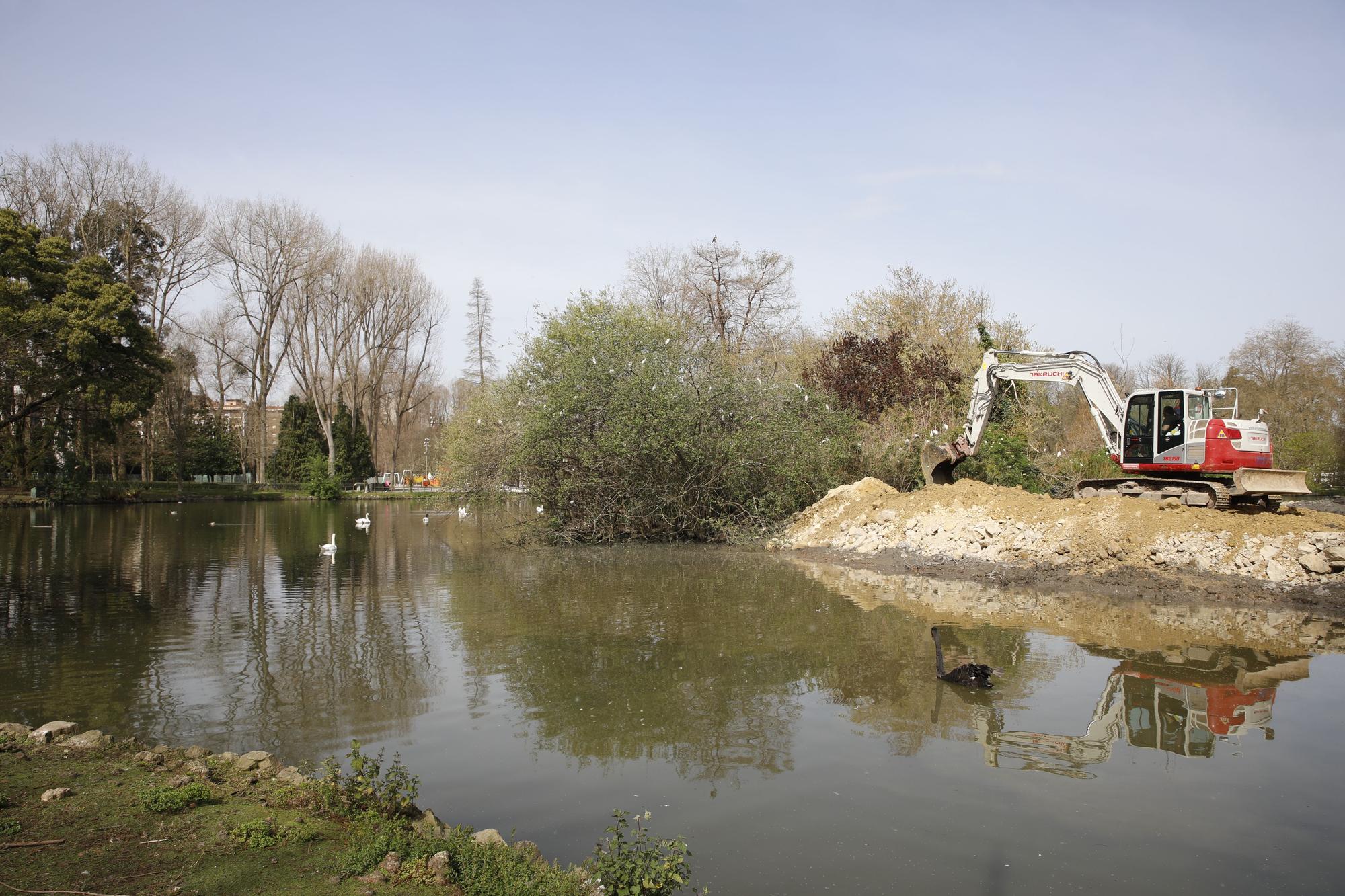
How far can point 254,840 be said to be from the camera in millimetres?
4633

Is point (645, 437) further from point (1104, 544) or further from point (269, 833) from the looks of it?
point (269, 833)

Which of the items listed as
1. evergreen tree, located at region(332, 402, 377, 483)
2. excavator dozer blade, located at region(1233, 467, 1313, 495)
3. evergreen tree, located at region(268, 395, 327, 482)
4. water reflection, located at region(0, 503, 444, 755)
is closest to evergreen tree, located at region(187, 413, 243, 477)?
evergreen tree, located at region(268, 395, 327, 482)

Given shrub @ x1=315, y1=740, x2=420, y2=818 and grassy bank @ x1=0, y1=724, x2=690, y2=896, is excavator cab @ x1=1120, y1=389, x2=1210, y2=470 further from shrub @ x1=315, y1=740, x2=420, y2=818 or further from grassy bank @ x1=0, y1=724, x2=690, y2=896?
shrub @ x1=315, y1=740, x2=420, y2=818

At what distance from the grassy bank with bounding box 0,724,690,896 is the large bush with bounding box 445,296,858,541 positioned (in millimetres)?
16506

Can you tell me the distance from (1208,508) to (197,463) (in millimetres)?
66615

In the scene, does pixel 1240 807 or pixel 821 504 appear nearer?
pixel 1240 807

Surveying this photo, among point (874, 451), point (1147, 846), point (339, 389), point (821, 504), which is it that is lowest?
point (1147, 846)

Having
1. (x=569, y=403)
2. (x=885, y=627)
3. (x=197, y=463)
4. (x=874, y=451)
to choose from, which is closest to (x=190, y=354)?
(x=197, y=463)

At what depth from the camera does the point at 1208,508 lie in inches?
654

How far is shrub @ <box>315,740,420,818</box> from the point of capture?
5.30 meters

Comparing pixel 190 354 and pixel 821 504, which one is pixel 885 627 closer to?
pixel 821 504

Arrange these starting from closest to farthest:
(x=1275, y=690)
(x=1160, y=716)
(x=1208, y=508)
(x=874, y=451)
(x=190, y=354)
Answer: (x=1160, y=716)
(x=1275, y=690)
(x=1208, y=508)
(x=874, y=451)
(x=190, y=354)

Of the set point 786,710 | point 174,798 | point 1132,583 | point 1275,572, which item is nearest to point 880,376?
point 1132,583

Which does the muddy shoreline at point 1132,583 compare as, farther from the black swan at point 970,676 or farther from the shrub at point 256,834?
the shrub at point 256,834
